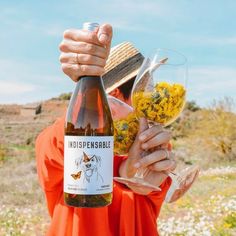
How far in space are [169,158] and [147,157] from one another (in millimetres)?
101

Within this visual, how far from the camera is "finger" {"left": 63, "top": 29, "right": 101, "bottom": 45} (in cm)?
159

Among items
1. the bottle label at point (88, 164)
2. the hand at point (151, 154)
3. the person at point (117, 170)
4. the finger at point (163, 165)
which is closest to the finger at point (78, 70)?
the person at point (117, 170)

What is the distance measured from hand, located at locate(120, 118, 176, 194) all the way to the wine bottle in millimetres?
136

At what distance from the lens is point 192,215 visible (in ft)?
30.0

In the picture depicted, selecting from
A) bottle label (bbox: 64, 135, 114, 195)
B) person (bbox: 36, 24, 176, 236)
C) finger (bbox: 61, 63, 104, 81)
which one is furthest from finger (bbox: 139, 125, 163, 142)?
finger (bbox: 61, 63, 104, 81)

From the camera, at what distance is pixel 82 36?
1.61 m

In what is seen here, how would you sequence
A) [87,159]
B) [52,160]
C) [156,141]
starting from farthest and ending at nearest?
[52,160], [156,141], [87,159]

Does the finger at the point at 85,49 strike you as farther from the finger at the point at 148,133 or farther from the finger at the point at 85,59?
the finger at the point at 148,133

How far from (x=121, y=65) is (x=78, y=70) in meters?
0.52

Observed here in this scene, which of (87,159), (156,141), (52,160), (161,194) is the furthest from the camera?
(161,194)

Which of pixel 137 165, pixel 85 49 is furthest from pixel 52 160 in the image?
pixel 85 49

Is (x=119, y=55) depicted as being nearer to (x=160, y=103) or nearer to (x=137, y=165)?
(x=160, y=103)

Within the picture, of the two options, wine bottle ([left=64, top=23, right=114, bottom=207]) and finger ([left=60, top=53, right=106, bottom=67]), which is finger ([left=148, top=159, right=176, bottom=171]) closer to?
wine bottle ([left=64, top=23, right=114, bottom=207])

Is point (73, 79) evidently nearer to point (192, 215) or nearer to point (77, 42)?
point (77, 42)
